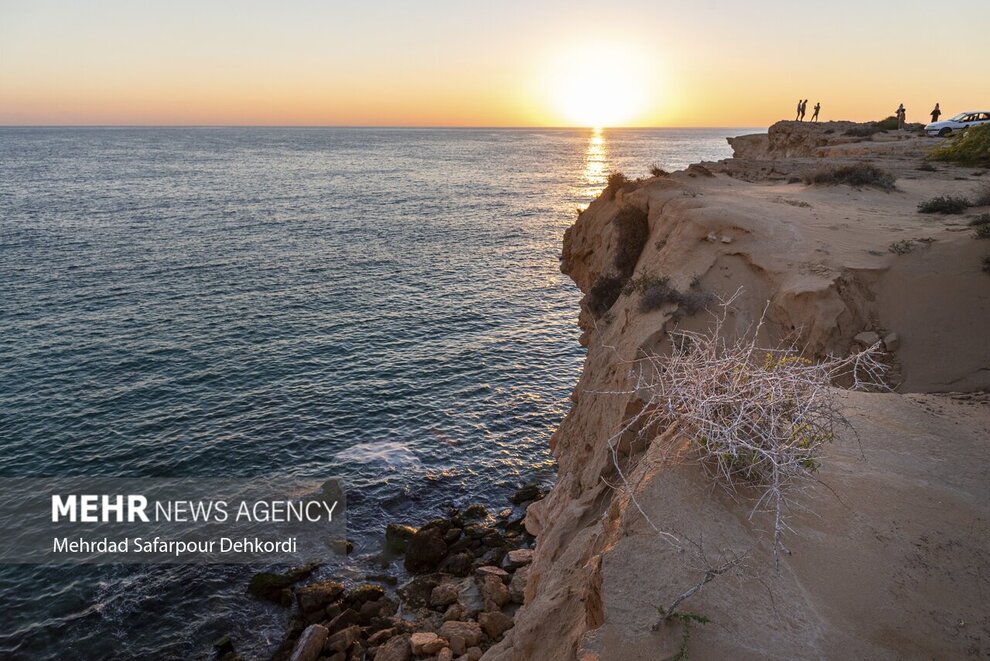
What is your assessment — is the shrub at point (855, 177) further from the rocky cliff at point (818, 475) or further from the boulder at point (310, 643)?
the boulder at point (310, 643)

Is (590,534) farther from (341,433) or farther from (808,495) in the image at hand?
(341,433)

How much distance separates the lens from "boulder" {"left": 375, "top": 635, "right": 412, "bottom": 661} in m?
13.7

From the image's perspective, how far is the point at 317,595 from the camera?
16016 millimetres

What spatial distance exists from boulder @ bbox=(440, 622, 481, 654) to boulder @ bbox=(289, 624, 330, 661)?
9.60 ft

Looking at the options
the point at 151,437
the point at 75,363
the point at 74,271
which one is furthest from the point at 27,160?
the point at 151,437

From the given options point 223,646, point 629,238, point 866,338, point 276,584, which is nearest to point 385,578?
point 276,584

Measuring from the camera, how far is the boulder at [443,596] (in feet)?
51.7

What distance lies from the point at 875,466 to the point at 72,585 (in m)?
19.6

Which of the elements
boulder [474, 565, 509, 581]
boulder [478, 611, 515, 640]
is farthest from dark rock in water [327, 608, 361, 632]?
boulder [474, 565, 509, 581]

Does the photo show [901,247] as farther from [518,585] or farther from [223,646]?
[223,646]

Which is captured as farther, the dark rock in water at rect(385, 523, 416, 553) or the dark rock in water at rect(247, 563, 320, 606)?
the dark rock in water at rect(385, 523, 416, 553)

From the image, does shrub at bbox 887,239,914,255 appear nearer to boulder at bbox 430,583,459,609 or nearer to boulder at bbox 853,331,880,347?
boulder at bbox 853,331,880,347

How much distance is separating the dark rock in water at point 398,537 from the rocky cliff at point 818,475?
148 inches

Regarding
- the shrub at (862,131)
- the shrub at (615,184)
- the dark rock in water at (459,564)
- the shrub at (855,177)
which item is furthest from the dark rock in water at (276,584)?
the shrub at (862,131)
